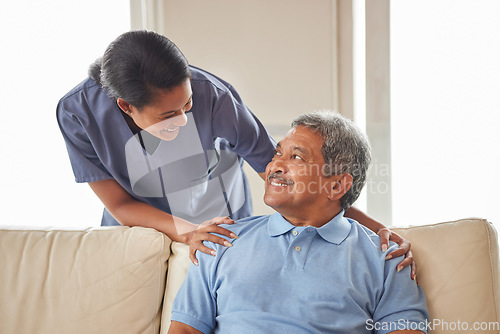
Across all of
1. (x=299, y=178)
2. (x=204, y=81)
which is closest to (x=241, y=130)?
(x=204, y=81)

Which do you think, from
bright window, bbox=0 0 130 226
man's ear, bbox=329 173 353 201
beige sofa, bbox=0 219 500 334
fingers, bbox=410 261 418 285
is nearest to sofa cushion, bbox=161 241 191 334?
beige sofa, bbox=0 219 500 334

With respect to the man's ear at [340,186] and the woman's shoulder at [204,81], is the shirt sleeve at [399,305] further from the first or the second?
the woman's shoulder at [204,81]

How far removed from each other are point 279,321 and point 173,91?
0.63m

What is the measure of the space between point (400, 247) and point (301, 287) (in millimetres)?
298

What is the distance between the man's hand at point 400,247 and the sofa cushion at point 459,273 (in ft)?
0.20

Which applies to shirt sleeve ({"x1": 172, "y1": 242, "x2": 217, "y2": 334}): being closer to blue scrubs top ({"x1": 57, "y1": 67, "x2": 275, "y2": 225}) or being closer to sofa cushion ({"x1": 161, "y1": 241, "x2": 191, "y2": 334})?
sofa cushion ({"x1": 161, "y1": 241, "x2": 191, "y2": 334})

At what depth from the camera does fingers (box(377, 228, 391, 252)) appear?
127 cm

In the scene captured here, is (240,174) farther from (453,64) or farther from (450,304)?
(453,64)

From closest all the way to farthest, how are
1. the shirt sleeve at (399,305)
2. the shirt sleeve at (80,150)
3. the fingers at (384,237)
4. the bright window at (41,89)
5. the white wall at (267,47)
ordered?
1. the shirt sleeve at (399,305)
2. the fingers at (384,237)
3. the shirt sleeve at (80,150)
4. the bright window at (41,89)
5. the white wall at (267,47)

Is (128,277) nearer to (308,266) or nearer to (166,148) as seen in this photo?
(166,148)

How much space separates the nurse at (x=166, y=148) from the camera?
4.33 feet

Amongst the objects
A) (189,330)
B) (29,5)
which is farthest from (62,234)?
(29,5)

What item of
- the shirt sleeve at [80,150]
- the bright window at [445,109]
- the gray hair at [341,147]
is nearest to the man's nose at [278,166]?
the gray hair at [341,147]

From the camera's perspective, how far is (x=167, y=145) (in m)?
1.55
